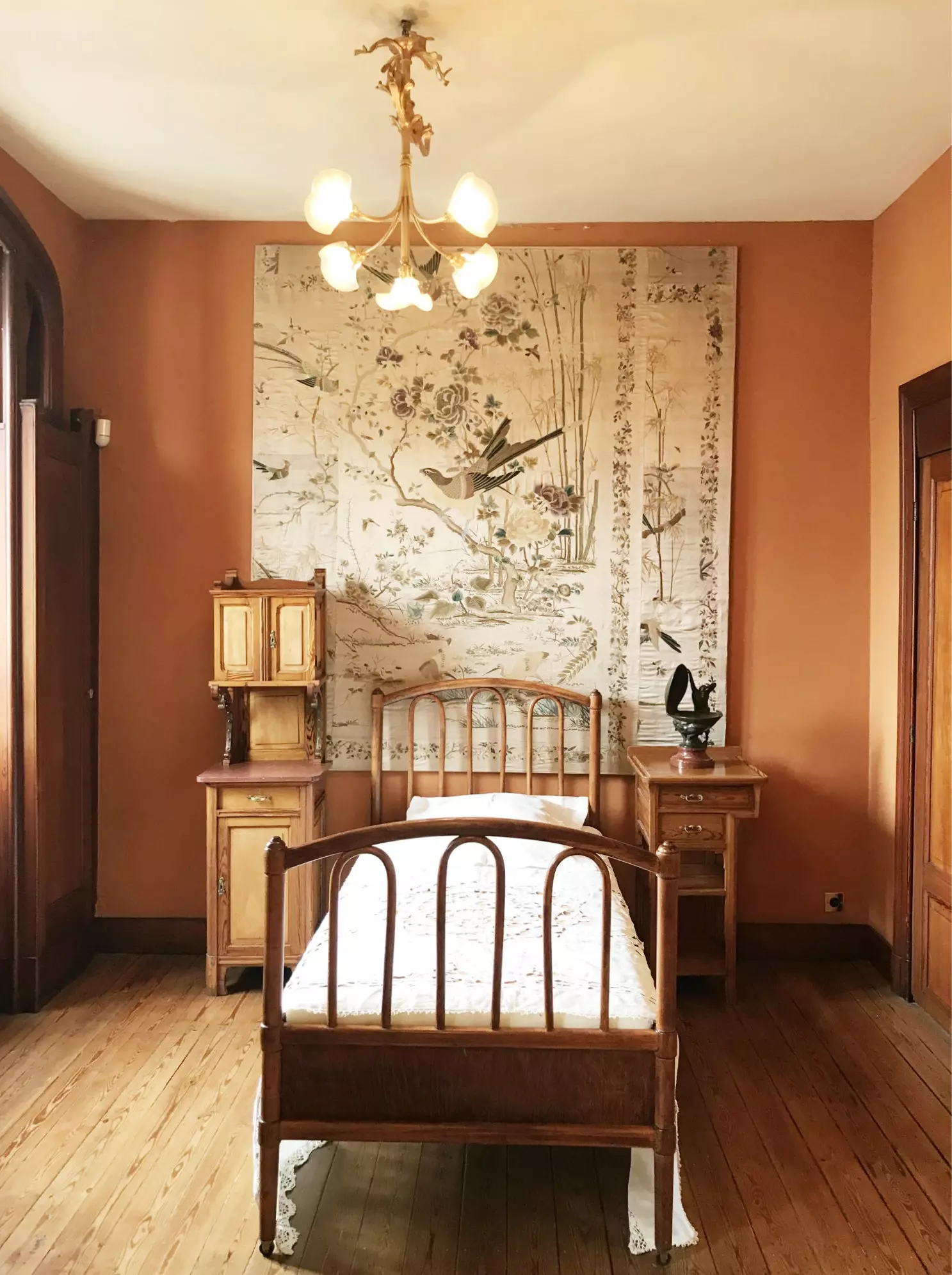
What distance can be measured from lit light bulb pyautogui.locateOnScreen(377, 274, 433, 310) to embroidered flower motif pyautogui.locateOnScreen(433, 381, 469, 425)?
1.29 m

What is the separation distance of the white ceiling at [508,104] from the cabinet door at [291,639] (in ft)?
5.18

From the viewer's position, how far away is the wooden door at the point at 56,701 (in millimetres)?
3371

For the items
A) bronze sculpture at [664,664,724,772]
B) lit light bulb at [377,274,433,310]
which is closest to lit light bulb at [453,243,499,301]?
lit light bulb at [377,274,433,310]

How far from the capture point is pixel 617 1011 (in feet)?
7.12

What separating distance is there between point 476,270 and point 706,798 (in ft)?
6.62

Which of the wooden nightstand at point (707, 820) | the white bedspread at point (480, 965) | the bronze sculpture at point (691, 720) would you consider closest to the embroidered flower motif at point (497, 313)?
the bronze sculpture at point (691, 720)

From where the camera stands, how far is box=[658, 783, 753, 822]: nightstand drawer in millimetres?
3471

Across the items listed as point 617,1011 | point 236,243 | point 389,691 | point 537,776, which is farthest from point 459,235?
point 617,1011

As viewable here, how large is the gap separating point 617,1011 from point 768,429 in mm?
2588

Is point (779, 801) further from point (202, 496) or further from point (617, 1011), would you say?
point (202, 496)

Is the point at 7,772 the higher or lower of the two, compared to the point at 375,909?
higher

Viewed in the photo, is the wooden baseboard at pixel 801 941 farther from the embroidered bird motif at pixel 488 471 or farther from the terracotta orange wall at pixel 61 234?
the terracotta orange wall at pixel 61 234

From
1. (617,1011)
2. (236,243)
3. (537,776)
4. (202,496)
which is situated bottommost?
(617,1011)

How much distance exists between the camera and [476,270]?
2.52 m
